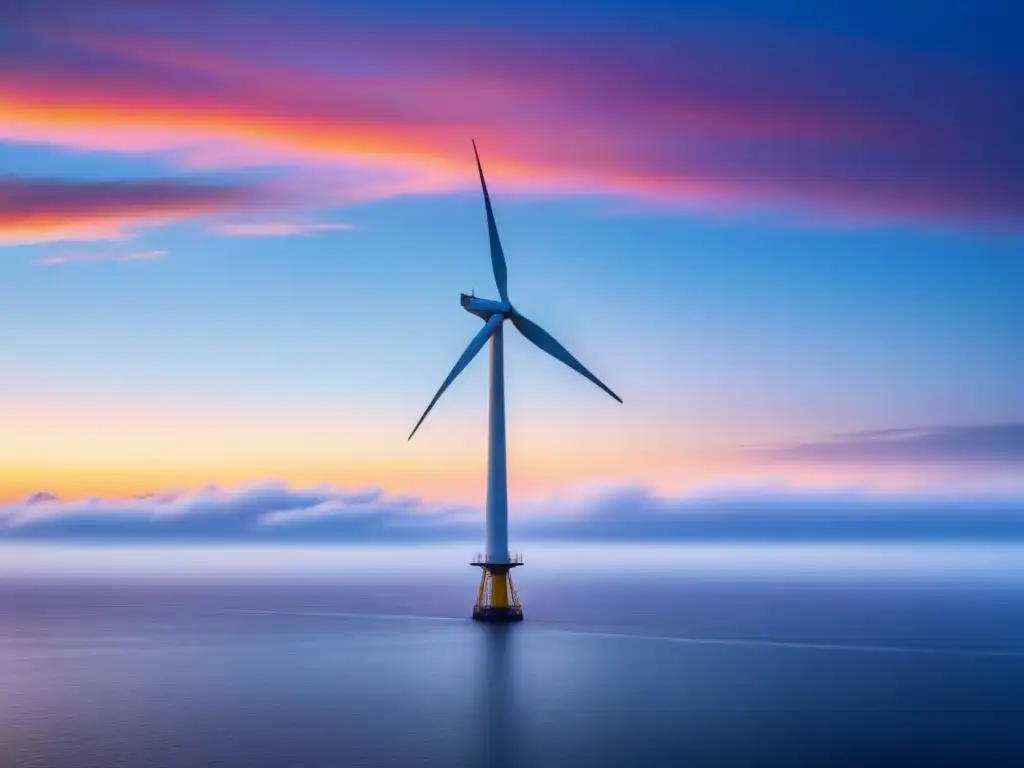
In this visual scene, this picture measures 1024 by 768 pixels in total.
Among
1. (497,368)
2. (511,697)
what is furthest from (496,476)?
(511,697)

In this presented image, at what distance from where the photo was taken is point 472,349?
126 metres

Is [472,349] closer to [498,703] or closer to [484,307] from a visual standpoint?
[484,307]

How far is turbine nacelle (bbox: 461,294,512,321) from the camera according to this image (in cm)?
12762

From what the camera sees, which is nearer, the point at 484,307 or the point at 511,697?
the point at 511,697

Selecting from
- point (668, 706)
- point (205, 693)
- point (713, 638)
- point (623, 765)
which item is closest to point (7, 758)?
point (205, 693)

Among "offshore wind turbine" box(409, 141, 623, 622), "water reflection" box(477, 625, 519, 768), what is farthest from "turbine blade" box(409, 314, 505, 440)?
"water reflection" box(477, 625, 519, 768)

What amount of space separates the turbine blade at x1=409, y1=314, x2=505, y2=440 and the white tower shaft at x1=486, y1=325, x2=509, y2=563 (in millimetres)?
2912

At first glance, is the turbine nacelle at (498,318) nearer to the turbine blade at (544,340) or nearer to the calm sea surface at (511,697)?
the turbine blade at (544,340)

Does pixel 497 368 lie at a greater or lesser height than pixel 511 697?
greater

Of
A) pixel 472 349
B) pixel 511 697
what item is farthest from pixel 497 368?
pixel 511 697

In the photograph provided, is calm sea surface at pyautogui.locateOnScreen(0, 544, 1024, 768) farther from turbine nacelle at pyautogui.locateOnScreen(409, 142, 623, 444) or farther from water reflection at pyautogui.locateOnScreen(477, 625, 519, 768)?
turbine nacelle at pyautogui.locateOnScreen(409, 142, 623, 444)

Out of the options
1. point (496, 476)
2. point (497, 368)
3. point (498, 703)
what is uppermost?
point (497, 368)

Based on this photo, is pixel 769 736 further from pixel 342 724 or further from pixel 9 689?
pixel 9 689

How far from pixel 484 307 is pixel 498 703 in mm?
45722
